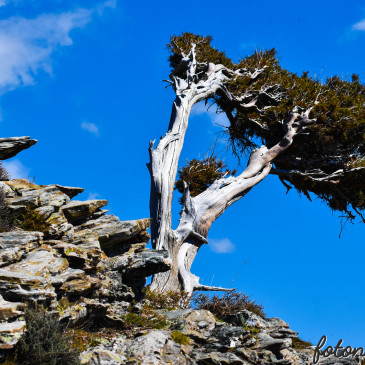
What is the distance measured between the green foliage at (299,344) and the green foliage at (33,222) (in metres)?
5.82

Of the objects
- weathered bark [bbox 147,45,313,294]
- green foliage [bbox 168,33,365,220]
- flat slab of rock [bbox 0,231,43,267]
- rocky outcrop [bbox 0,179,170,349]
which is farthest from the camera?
green foliage [bbox 168,33,365,220]

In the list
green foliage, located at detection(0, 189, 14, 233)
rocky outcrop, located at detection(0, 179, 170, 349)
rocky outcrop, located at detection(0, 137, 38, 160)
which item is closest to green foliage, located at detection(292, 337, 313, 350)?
rocky outcrop, located at detection(0, 179, 170, 349)

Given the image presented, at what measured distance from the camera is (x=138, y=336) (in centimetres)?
772

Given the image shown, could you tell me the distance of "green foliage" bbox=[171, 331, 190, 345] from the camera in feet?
25.5

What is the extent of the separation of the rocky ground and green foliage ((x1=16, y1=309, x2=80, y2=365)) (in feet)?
0.51

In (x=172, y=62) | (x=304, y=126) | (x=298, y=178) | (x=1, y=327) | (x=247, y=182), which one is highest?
(x=172, y=62)

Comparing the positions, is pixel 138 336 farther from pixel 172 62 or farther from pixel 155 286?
pixel 172 62

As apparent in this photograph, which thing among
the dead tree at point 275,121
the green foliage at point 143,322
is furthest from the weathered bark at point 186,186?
the green foliage at point 143,322

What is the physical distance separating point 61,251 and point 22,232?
0.77 m

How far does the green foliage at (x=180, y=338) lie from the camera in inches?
306

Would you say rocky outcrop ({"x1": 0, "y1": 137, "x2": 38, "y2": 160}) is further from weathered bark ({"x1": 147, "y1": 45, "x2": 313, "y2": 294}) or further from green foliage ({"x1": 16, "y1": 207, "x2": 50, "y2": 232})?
weathered bark ({"x1": 147, "y1": 45, "x2": 313, "y2": 294})

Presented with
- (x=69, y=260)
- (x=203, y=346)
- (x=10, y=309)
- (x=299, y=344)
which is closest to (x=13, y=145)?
(x=69, y=260)

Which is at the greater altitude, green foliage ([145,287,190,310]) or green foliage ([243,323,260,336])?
green foliage ([145,287,190,310])

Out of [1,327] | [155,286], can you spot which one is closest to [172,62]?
[155,286]
